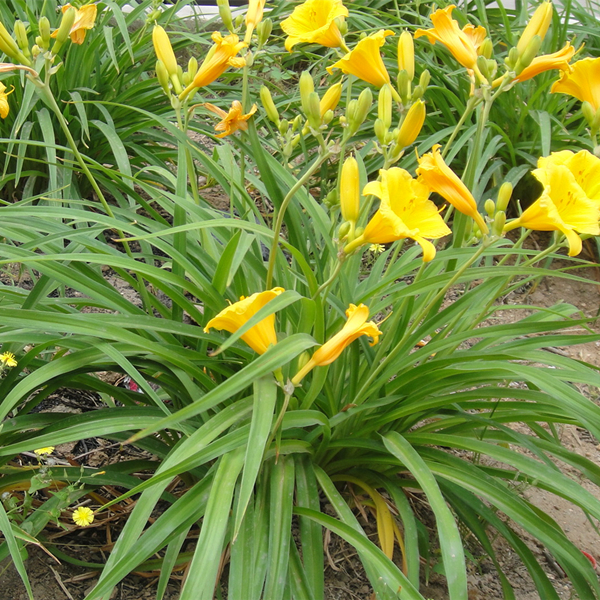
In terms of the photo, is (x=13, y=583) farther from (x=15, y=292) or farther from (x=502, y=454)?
(x=502, y=454)

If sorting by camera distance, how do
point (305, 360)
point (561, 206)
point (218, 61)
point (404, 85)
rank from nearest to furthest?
point (561, 206)
point (305, 360)
point (404, 85)
point (218, 61)

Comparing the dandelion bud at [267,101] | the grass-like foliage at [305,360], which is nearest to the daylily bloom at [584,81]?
the grass-like foliage at [305,360]

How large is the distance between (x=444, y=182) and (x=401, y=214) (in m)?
0.09

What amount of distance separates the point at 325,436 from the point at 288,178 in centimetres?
63

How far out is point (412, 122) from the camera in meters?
1.16

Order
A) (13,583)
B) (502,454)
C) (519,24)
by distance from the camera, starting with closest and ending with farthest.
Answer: (502,454) < (13,583) < (519,24)

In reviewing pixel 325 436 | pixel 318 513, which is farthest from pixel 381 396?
pixel 318 513

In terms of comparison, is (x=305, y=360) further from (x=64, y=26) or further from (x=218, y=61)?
(x=64, y=26)

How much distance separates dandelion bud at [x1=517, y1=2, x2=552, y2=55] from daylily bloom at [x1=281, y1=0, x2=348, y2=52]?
35 cm

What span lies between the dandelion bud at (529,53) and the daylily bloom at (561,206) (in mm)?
254

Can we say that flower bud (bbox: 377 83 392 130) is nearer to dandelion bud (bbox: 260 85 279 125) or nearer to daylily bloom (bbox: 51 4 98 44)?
dandelion bud (bbox: 260 85 279 125)

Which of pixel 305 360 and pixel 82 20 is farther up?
pixel 82 20

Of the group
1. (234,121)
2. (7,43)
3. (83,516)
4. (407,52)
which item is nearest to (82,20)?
(7,43)

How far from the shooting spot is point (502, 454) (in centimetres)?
129
